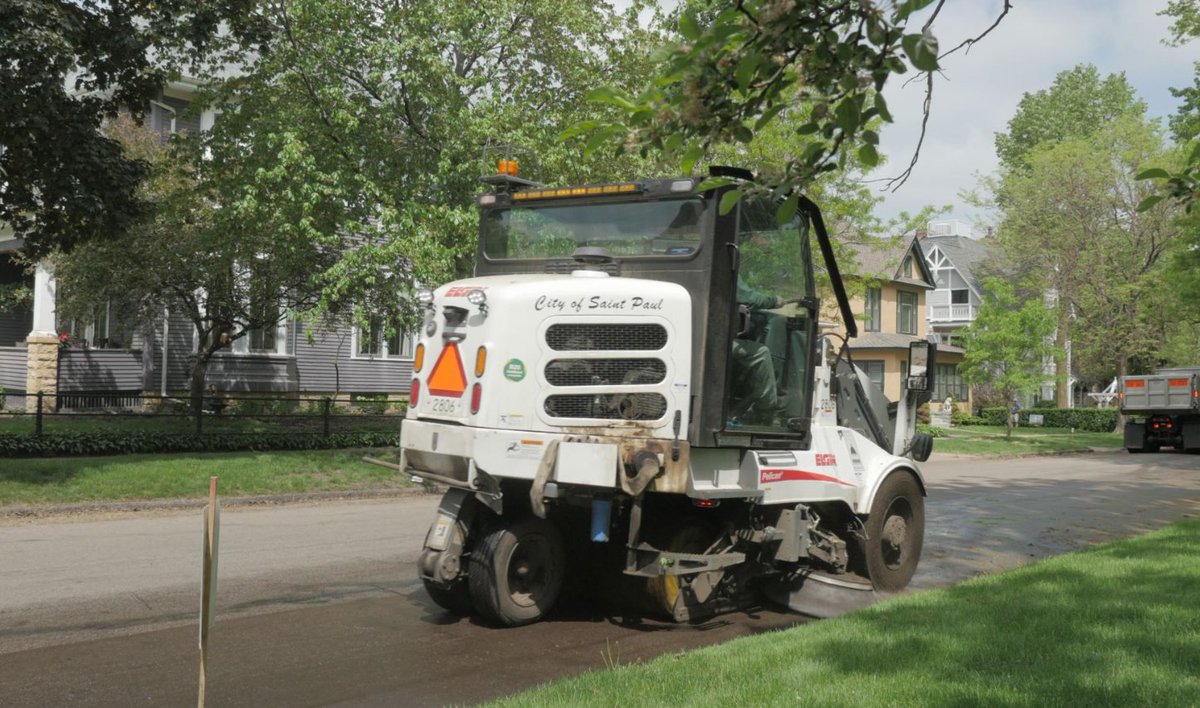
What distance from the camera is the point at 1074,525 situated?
44.7 feet

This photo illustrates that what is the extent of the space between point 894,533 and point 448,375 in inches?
159

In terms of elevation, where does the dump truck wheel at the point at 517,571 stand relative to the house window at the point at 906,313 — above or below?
below

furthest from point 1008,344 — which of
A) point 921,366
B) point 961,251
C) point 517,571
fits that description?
point 961,251

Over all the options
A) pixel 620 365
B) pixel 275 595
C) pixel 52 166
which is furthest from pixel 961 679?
pixel 52 166

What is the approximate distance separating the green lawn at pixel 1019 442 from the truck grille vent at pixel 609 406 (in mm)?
25234

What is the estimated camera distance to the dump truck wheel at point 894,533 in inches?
332

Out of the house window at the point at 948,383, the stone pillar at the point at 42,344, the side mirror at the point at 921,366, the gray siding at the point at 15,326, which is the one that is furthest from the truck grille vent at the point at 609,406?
the house window at the point at 948,383

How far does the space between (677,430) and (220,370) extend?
2335 cm

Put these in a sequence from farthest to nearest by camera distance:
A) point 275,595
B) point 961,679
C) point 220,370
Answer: point 220,370 < point 275,595 < point 961,679

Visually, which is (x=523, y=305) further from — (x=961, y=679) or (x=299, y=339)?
(x=299, y=339)

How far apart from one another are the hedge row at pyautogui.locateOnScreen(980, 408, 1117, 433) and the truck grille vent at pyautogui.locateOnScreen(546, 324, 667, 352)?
44748mm

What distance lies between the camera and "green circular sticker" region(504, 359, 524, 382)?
6.77m

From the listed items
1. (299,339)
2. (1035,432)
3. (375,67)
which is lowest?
(1035,432)

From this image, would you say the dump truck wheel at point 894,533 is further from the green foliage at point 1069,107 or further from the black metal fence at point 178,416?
the green foliage at point 1069,107
